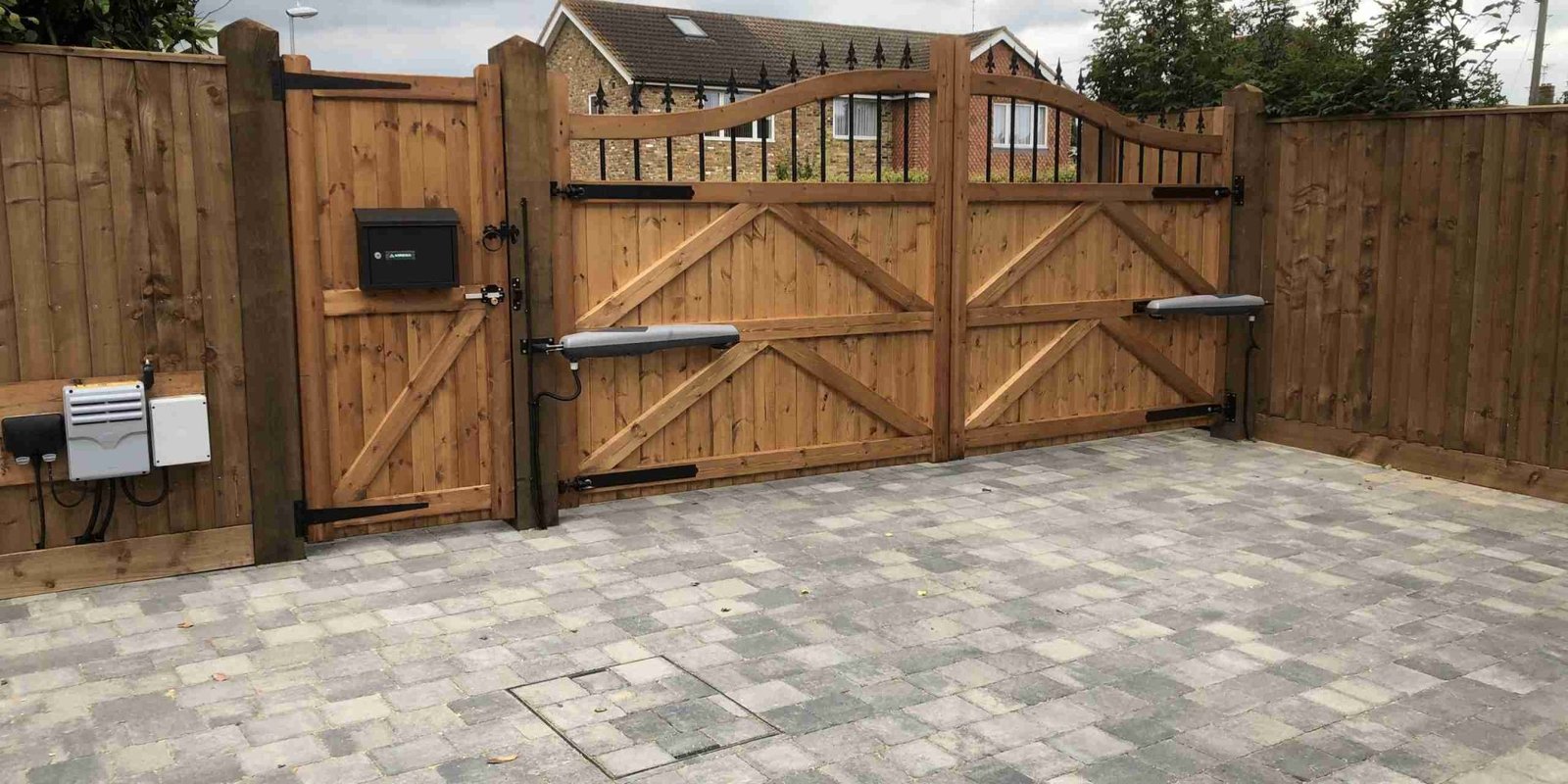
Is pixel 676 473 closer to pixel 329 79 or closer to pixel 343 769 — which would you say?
pixel 329 79

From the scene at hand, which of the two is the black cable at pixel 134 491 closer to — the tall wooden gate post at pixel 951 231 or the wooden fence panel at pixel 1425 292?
the tall wooden gate post at pixel 951 231

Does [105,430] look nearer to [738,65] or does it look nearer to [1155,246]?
[1155,246]

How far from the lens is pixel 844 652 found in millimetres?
4973

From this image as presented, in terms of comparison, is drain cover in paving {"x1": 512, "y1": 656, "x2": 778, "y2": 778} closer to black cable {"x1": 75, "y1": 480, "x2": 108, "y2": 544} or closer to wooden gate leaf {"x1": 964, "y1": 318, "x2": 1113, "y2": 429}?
black cable {"x1": 75, "y1": 480, "x2": 108, "y2": 544}

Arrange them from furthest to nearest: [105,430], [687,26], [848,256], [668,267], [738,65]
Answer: [687,26] → [738,65] → [848,256] → [668,267] → [105,430]

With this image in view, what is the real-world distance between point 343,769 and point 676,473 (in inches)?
150

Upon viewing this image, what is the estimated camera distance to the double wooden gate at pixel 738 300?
651cm

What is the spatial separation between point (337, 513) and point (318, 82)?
2.16 meters

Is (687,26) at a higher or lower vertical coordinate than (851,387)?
higher

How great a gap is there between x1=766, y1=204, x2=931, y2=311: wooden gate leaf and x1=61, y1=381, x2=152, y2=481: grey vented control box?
12.0ft

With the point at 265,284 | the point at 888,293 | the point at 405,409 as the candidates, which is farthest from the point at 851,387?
the point at 265,284

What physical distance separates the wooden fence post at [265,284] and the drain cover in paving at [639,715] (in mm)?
2259

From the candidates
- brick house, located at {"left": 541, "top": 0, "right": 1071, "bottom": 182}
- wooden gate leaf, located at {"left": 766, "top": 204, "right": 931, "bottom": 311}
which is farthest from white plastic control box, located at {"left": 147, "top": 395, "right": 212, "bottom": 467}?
brick house, located at {"left": 541, "top": 0, "right": 1071, "bottom": 182}

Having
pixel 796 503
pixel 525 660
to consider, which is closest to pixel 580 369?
pixel 796 503
